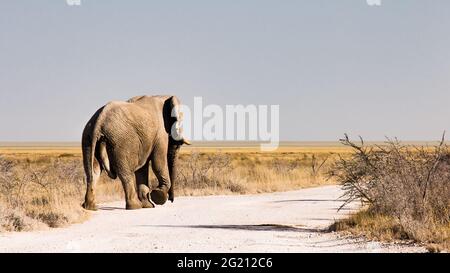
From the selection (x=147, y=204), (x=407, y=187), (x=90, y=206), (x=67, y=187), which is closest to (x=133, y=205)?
(x=147, y=204)

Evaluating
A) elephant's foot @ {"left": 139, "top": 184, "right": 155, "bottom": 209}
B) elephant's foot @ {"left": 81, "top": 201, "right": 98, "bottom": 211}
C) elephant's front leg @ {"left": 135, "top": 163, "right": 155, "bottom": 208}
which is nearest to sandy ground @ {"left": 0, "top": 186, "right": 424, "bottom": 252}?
elephant's foot @ {"left": 81, "top": 201, "right": 98, "bottom": 211}

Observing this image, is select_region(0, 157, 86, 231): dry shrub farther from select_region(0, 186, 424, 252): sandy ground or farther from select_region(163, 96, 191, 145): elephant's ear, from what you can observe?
select_region(163, 96, 191, 145): elephant's ear

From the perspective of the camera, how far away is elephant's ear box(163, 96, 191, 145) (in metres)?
21.4

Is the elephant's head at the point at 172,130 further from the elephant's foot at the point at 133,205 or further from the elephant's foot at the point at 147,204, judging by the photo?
the elephant's foot at the point at 133,205

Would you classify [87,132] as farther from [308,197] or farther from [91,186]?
[308,197]

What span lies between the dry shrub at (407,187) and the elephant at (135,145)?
6916 millimetres

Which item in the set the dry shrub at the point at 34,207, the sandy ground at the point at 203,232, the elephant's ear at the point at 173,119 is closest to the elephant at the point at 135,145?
the elephant's ear at the point at 173,119

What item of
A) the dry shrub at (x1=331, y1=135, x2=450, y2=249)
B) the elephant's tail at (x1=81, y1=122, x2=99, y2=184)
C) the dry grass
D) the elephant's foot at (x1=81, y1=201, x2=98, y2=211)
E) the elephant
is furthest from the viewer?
the elephant

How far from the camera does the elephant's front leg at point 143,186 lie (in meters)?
20.2

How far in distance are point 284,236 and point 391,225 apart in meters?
1.84

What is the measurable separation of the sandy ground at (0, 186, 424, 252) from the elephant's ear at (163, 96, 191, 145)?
6.47ft

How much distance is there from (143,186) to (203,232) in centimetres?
742
